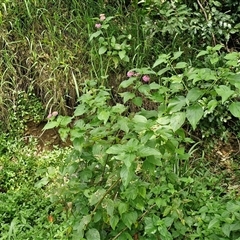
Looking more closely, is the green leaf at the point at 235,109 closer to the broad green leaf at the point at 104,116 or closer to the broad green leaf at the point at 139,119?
the broad green leaf at the point at 139,119

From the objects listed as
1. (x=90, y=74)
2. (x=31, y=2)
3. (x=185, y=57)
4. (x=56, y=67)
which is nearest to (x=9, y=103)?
(x=56, y=67)

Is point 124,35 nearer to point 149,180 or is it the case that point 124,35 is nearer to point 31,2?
point 31,2

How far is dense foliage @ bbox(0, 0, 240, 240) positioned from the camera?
1.81m

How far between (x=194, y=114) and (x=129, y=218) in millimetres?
639

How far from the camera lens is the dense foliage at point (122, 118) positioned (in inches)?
71.1

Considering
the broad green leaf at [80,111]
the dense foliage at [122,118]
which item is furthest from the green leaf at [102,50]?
the broad green leaf at [80,111]

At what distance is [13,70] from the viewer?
11.0ft

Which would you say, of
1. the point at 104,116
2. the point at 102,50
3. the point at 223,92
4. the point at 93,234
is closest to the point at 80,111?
the point at 104,116

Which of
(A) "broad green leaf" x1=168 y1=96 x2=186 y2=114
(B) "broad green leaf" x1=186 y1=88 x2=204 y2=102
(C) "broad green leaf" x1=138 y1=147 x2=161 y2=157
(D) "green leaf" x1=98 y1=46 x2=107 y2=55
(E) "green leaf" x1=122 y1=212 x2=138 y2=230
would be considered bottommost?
(E) "green leaf" x1=122 y1=212 x2=138 y2=230

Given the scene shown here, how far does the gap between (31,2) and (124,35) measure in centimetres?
96

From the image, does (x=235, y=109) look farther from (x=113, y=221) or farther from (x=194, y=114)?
(x=113, y=221)

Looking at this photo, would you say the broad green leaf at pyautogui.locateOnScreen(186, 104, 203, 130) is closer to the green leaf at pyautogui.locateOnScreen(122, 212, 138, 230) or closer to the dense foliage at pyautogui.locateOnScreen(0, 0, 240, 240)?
the dense foliage at pyautogui.locateOnScreen(0, 0, 240, 240)

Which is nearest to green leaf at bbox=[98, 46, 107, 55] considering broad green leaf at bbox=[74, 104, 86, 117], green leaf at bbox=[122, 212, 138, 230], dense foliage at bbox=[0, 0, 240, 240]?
dense foliage at bbox=[0, 0, 240, 240]

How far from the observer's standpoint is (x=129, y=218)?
187 centimetres
